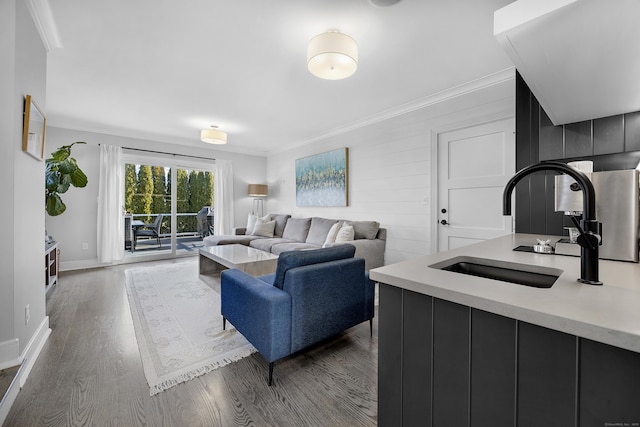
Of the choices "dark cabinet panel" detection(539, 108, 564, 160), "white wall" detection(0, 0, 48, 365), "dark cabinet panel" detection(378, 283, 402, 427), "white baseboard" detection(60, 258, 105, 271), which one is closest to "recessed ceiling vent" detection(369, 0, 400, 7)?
"dark cabinet panel" detection(539, 108, 564, 160)

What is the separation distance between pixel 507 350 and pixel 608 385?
0.16 m

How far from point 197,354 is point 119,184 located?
428 centimetres

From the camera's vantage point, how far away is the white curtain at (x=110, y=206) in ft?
15.4

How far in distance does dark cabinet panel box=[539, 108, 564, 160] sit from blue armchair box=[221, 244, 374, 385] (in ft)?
4.88

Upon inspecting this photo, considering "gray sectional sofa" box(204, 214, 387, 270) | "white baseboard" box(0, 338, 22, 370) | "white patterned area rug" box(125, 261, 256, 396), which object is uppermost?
"gray sectional sofa" box(204, 214, 387, 270)

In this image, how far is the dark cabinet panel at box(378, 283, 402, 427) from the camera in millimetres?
831

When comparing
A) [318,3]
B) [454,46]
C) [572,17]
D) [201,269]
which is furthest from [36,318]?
[454,46]

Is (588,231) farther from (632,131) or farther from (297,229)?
(297,229)

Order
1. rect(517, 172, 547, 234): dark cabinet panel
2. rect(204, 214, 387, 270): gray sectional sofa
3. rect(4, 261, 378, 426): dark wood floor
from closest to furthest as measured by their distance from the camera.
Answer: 1. rect(4, 261, 378, 426): dark wood floor
2. rect(517, 172, 547, 234): dark cabinet panel
3. rect(204, 214, 387, 270): gray sectional sofa

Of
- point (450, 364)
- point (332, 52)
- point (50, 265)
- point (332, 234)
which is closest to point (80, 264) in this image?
point (50, 265)

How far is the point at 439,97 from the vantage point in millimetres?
3303

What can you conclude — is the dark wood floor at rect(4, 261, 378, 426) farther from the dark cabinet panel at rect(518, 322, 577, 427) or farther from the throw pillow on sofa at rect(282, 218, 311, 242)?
the throw pillow on sofa at rect(282, 218, 311, 242)

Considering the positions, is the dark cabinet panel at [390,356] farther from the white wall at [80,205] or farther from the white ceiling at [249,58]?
the white wall at [80,205]

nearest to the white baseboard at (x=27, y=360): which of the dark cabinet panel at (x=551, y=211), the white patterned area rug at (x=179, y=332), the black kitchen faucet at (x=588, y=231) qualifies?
the white patterned area rug at (x=179, y=332)
